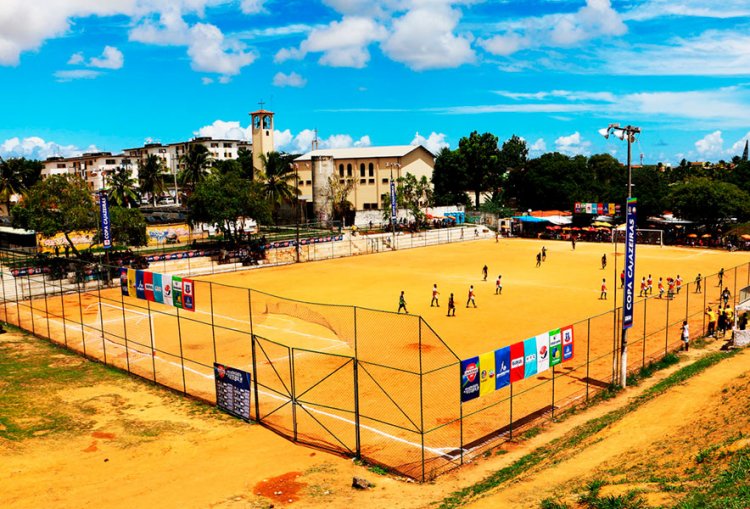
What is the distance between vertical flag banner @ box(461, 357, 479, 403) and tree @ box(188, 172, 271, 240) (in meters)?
46.9

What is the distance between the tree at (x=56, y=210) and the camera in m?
47.6

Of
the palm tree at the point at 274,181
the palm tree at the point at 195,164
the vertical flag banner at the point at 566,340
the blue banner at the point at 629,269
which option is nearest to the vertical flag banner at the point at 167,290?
the vertical flag banner at the point at 566,340

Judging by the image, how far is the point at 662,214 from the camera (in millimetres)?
87938

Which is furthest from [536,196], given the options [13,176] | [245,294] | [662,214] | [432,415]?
[432,415]

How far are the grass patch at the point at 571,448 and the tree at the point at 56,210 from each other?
1699 inches

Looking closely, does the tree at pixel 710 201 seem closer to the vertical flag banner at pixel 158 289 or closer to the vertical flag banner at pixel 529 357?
the vertical flag banner at pixel 529 357

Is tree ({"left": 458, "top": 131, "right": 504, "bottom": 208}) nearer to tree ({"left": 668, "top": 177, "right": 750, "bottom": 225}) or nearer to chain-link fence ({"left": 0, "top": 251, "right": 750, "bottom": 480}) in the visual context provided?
tree ({"left": 668, "top": 177, "right": 750, "bottom": 225})

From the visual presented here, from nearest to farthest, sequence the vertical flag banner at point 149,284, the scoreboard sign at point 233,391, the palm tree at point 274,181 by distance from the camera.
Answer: the scoreboard sign at point 233,391 → the vertical flag banner at point 149,284 → the palm tree at point 274,181

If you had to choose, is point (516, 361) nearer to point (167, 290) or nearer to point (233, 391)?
point (233, 391)

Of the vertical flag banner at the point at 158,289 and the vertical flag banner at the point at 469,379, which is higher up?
the vertical flag banner at the point at 158,289

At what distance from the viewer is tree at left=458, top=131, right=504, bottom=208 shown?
109812 millimetres

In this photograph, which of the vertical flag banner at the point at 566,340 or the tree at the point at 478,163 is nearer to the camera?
the vertical flag banner at the point at 566,340

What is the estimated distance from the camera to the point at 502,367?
17.6m

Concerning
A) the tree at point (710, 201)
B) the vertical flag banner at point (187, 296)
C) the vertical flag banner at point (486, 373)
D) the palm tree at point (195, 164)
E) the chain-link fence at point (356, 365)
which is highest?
the palm tree at point (195, 164)
